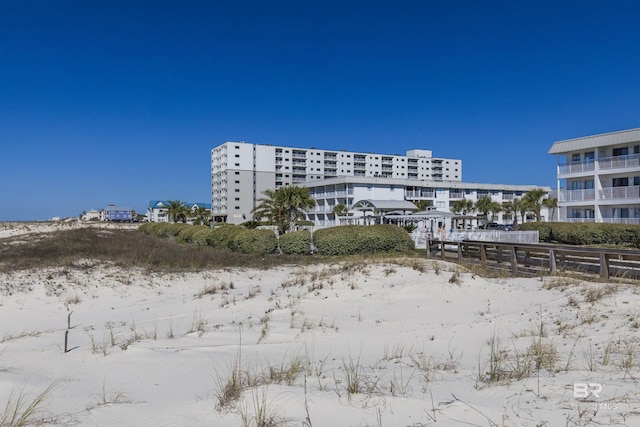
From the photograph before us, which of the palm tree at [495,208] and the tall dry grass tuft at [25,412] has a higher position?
the palm tree at [495,208]

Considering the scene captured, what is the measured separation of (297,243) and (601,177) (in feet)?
106

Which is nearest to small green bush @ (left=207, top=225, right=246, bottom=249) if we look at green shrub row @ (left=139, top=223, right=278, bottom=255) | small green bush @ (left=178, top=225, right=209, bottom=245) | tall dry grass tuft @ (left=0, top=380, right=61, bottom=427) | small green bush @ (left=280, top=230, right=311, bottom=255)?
green shrub row @ (left=139, top=223, right=278, bottom=255)

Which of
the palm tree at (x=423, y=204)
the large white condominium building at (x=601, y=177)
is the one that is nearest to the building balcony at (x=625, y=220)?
the large white condominium building at (x=601, y=177)

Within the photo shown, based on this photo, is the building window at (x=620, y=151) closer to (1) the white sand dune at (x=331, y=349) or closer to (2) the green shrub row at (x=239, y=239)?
(2) the green shrub row at (x=239, y=239)

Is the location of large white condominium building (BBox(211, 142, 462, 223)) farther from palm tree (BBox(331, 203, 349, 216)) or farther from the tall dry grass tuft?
the tall dry grass tuft

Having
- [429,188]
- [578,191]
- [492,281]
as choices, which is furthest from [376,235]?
[429,188]

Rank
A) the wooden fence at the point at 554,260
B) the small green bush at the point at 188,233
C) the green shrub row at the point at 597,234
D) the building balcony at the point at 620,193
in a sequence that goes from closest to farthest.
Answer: the wooden fence at the point at 554,260, the green shrub row at the point at 597,234, the building balcony at the point at 620,193, the small green bush at the point at 188,233

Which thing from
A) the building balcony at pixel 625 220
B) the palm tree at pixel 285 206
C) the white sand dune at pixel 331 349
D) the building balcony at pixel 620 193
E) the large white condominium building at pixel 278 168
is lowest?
the white sand dune at pixel 331 349

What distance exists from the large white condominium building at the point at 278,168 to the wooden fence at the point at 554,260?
293ft

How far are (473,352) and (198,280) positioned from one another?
1149cm

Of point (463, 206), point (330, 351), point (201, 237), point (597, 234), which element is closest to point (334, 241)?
point (201, 237)

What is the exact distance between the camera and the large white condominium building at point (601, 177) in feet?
120

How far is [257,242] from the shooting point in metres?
24.8

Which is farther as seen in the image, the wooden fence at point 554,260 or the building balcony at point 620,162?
the building balcony at point 620,162
